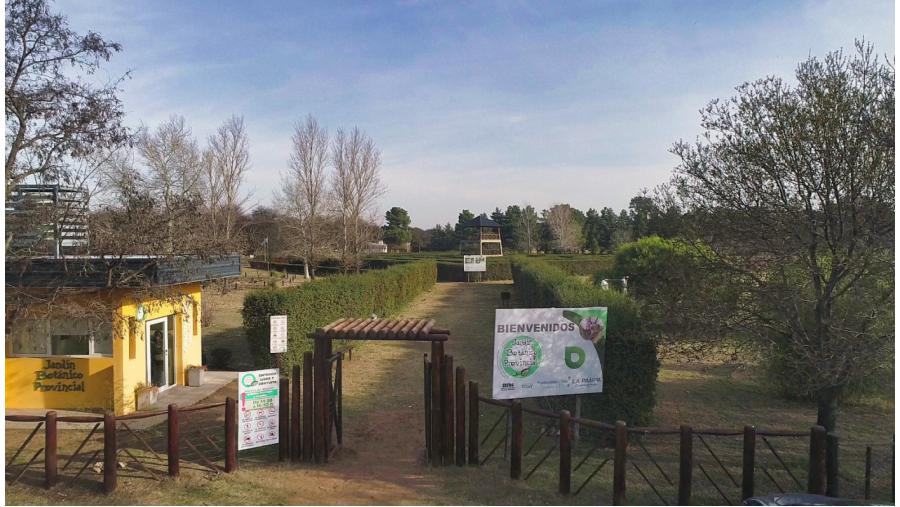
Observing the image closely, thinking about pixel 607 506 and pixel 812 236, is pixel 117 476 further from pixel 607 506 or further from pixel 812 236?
pixel 812 236

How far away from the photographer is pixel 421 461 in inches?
313

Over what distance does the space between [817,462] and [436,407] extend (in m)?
4.30

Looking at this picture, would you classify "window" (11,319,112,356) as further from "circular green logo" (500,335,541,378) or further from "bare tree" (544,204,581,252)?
"bare tree" (544,204,581,252)

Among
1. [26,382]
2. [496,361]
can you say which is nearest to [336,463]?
[496,361]

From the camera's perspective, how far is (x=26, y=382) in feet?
34.2

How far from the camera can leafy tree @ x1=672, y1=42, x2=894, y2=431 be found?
22.4 feet

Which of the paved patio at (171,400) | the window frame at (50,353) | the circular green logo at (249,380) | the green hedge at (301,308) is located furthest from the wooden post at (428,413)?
the window frame at (50,353)

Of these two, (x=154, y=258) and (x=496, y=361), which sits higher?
(x=154, y=258)

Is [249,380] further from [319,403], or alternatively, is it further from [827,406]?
[827,406]

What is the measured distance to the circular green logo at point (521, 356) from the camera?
814 centimetres

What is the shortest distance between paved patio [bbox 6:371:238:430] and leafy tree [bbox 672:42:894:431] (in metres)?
8.79

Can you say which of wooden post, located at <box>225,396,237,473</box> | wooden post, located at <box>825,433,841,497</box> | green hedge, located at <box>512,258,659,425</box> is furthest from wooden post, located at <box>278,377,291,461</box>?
wooden post, located at <box>825,433,841,497</box>

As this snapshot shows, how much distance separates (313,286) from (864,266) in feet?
37.9

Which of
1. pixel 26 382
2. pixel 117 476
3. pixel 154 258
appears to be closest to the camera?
pixel 117 476
